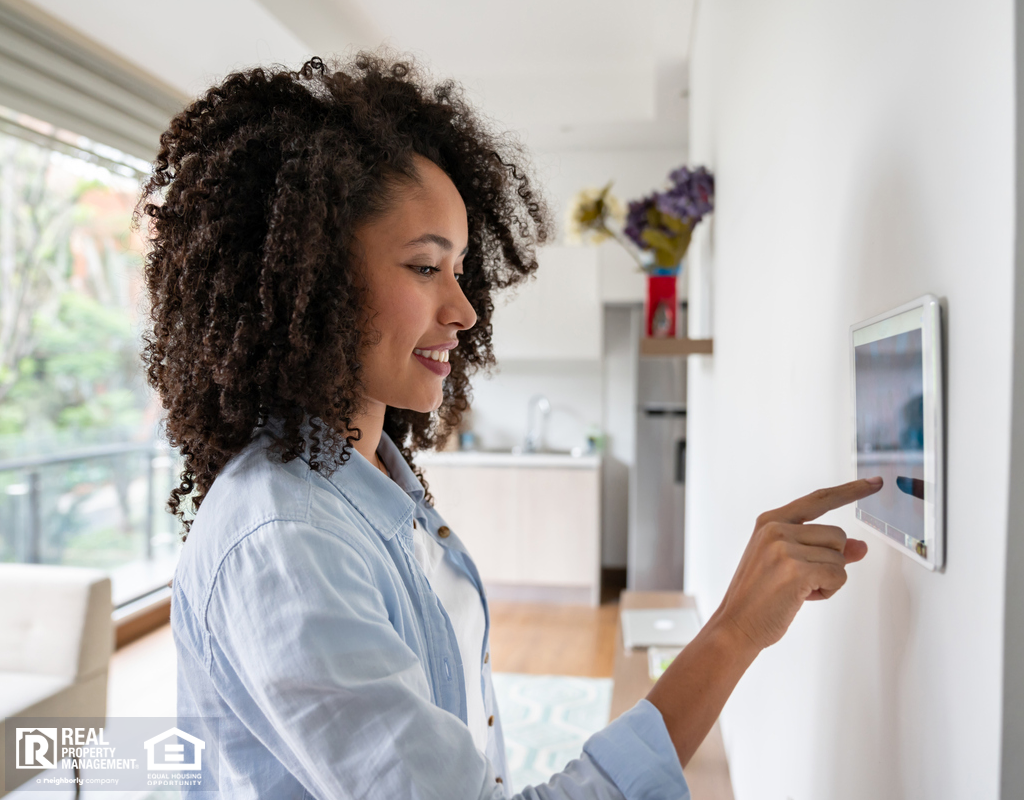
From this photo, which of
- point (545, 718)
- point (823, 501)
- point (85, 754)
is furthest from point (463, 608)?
point (545, 718)

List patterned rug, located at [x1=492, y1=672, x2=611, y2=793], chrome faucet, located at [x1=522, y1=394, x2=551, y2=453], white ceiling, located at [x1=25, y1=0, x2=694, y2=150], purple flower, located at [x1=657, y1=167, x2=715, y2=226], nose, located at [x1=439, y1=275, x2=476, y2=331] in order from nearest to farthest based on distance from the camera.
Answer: nose, located at [x1=439, y1=275, x2=476, y2=331]
purple flower, located at [x1=657, y1=167, x2=715, y2=226]
patterned rug, located at [x1=492, y1=672, x2=611, y2=793]
white ceiling, located at [x1=25, y1=0, x2=694, y2=150]
chrome faucet, located at [x1=522, y1=394, x2=551, y2=453]

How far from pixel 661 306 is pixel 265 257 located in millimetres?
1653

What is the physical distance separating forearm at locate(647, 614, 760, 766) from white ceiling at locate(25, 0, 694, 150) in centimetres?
207

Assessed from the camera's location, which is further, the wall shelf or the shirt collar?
the wall shelf

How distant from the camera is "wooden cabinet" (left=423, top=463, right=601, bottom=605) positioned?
182 inches

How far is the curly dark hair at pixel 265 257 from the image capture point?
0.76 m

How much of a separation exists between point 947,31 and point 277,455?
0.64m

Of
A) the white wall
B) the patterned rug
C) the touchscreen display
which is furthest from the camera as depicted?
the patterned rug

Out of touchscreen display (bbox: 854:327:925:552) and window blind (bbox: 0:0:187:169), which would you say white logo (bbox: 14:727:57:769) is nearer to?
window blind (bbox: 0:0:187:169)

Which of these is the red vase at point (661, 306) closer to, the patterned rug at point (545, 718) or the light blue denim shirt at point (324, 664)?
the patterned rug at point (545, 718)

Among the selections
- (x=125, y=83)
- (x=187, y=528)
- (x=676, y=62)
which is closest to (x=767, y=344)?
(x=187, y=528)

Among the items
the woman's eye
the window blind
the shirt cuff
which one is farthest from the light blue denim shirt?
Result: the window blind

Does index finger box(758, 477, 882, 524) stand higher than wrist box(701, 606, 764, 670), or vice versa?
index finger box(758, 477, 882, 524)

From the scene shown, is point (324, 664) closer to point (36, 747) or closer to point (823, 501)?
point (823, 501)
